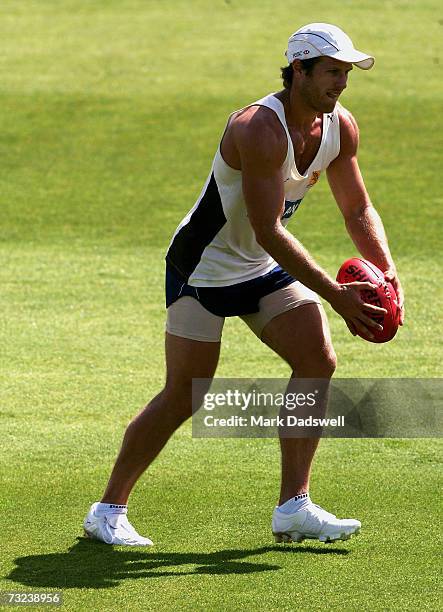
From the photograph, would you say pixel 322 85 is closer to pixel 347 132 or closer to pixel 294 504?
pixel 347 132

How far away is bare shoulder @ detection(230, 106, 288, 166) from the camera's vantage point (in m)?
5.54

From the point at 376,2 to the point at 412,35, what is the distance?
7.91 ft

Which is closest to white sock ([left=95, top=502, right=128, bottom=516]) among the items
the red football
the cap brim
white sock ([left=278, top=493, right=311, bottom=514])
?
white sock ([left=278, top=493, right=311, bottom=514])

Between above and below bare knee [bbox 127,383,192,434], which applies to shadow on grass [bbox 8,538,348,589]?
below

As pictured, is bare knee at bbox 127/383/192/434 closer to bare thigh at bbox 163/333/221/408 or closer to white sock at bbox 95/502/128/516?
bare thigh at bbox 163/333/221/408

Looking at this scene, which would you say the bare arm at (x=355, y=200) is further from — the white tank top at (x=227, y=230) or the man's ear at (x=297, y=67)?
the man's ear at (x=297, y=67)

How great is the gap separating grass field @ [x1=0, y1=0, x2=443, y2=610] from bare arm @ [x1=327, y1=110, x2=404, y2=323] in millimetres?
1176

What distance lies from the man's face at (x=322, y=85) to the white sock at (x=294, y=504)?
1.65 meters

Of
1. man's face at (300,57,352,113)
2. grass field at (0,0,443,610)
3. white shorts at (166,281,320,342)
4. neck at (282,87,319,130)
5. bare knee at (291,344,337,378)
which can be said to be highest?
man's face at (300,57,352,113)

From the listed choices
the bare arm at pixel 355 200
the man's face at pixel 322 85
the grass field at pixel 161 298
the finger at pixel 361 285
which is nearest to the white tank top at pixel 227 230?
the bare arm at pixel 355 200

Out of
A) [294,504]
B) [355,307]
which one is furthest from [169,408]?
[355,307]

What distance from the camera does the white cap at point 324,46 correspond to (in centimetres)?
565

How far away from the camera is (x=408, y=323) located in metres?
10.0

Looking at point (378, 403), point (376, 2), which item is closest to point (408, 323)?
point (378, 403)
